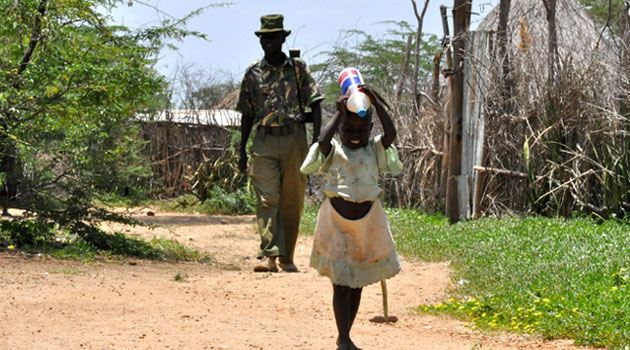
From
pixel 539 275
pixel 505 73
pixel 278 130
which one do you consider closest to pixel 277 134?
pixel 278 130

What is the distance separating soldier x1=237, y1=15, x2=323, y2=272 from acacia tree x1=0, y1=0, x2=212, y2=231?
1.39 m

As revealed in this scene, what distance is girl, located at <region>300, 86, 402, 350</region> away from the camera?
14.6 ft

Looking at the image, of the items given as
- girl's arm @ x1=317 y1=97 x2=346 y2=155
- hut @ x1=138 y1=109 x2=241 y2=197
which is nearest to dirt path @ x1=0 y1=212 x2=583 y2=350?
girl's arm @ x1=317 y1=97 x2=346 y2=155

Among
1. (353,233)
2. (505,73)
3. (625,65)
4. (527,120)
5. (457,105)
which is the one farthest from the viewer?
(457,105)

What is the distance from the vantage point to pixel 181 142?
1750 cm

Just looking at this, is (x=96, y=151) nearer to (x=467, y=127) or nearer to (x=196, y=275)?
(x=196, y=275)

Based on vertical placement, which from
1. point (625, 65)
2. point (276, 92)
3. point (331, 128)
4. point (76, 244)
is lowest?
point (76, 244)

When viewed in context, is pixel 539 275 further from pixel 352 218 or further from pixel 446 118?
pixel 446 118

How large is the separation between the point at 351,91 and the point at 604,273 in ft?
8.81

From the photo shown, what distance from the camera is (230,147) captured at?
16172 millimetres

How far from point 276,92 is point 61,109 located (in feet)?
6.09

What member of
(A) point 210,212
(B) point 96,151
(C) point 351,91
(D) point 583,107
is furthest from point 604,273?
(A) point 210,212

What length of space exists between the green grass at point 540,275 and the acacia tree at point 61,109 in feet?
10.4

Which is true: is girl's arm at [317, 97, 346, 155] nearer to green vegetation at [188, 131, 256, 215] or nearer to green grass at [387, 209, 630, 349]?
green grass at [387, 209, 630, 349]
